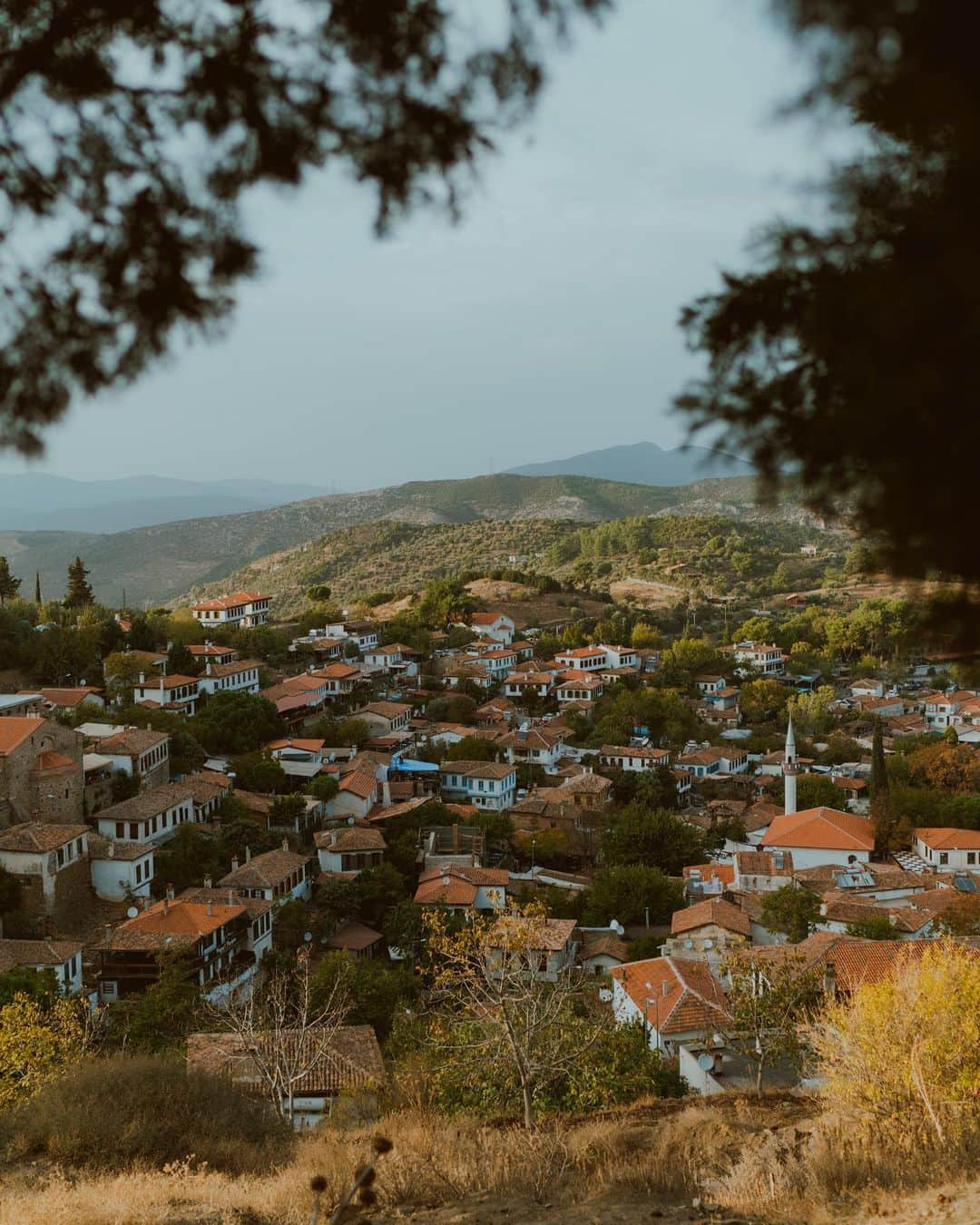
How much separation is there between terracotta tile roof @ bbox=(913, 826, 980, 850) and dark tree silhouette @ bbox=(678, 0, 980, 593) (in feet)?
74.1

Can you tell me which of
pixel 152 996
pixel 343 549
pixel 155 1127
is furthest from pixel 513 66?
pixel 343 549

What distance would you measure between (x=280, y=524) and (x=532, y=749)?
72.5m

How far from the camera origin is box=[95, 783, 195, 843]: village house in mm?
17391

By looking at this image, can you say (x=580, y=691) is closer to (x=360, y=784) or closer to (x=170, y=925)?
(x=360, y=784)

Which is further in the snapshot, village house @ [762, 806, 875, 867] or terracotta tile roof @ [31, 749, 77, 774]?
village house @ [762, 806, 875, 867]

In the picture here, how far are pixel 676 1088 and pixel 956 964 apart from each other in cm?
316

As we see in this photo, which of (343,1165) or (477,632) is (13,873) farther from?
(477,632)

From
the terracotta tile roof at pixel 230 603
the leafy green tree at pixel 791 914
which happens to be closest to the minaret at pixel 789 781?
the leafy green tree at pixel 791 914

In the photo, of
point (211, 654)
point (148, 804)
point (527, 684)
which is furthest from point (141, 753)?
point (527, 684)

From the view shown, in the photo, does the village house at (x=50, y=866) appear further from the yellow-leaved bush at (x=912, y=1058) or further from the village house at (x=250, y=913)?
the yellow-leaved bush at (x=912, y=1058)

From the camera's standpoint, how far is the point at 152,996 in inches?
451

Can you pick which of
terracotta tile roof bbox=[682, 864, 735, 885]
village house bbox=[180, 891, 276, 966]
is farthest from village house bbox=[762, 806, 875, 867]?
village house bbox=[180, 891, 276, 966]

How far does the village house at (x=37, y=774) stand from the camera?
16.4 meters

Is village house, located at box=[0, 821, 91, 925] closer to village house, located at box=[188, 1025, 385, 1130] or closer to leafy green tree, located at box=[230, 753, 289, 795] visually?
village house, located at box=[188, 1025, 385, 1130]
